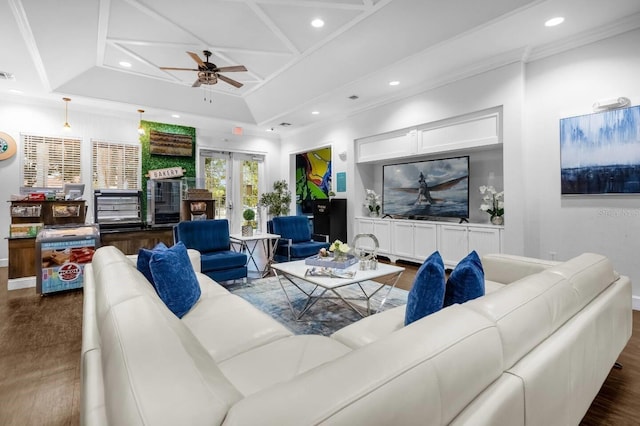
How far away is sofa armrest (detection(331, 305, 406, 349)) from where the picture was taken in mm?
1696

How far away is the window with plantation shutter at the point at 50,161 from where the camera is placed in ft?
18.7

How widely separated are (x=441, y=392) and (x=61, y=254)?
4656 millimetres

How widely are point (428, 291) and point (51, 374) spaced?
8.51 feet

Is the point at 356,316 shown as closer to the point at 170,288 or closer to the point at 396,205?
the point at 170,288

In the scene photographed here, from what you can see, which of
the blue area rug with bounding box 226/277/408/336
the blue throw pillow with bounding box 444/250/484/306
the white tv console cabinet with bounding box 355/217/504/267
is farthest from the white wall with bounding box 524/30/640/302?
the blue throw pillow with bounding box 444/250/484/306

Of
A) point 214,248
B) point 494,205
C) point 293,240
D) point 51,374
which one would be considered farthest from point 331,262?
point 494,205

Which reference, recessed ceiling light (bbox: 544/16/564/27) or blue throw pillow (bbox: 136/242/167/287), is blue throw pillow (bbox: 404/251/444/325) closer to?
blue throw pillow (bbox: 136/242/167/287)

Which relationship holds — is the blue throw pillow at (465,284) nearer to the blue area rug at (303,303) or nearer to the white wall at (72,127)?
the blue area rug at (303,303)

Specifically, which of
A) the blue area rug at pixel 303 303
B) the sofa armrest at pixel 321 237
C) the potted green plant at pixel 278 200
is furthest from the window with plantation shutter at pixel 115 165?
the blue area rug at pixel 303 303

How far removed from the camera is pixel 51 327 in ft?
9.71

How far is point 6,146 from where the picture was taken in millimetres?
5504

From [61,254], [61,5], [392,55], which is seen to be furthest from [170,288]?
[392,55]

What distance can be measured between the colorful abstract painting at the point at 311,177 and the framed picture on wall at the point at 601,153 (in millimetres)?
5318

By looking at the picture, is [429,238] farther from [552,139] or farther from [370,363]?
[370,363]
